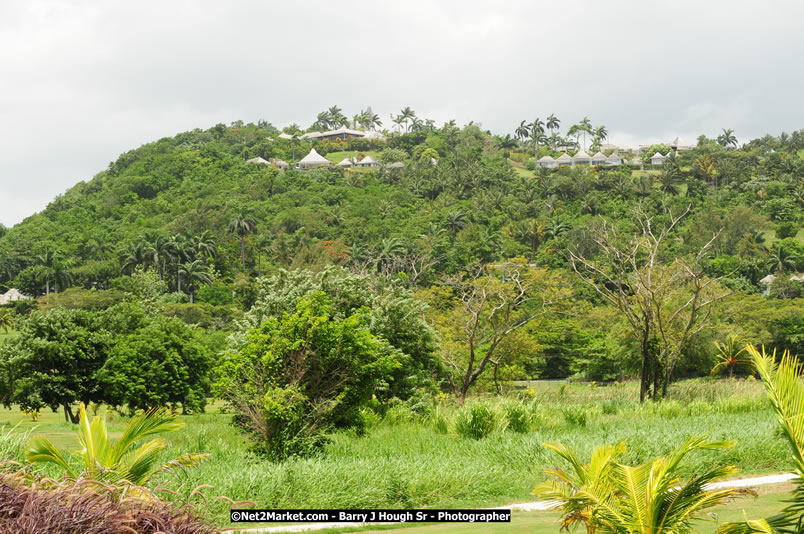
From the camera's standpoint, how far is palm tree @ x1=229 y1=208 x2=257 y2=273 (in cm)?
8024

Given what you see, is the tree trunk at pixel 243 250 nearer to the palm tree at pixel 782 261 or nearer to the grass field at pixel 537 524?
the palm tree at pixel 782 261

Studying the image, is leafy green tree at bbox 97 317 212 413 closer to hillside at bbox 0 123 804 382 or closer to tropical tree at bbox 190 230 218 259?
hillside at bbox 0 123 804 382

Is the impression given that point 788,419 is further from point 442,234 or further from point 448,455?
point 442,234

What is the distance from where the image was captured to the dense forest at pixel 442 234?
47125 millimetres

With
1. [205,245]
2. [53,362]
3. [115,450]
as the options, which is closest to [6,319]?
[205,245]

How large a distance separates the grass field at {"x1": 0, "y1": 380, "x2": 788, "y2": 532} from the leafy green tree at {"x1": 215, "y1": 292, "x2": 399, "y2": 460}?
1.89 ft

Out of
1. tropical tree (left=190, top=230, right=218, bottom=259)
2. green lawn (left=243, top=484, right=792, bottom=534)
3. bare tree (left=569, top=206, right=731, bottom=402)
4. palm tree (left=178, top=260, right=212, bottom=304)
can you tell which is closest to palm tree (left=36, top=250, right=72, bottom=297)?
palm tree (left=178, top=260, right=212, bottom=304)

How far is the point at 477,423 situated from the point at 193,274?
57.9 m

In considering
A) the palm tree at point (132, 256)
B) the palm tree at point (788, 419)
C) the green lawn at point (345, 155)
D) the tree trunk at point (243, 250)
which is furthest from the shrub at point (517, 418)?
the green lawn at point (345, 155)

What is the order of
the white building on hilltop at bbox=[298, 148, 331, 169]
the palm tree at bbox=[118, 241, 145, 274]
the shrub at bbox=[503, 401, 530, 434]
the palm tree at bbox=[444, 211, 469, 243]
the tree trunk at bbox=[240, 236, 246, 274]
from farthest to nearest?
the white building on hilltop at bbox=[298, 148, 331, 169]
the palm tree at bbox=[444, 211, 469, 243]
the tree trunk at bbox=[240, 236, 246, 274]
the palm tree at bbox=[118, 241, 145, 274]
the shrub at bbox=[503, 401, 530, 434]

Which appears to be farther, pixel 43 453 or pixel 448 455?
pixel 448 455

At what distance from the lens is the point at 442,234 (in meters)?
78.8

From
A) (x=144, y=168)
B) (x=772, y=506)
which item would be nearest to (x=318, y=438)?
(x=772, y=506)

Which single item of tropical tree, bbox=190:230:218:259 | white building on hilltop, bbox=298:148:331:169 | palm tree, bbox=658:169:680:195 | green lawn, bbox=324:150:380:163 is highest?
green lawn, bbox=324:150:380:163
